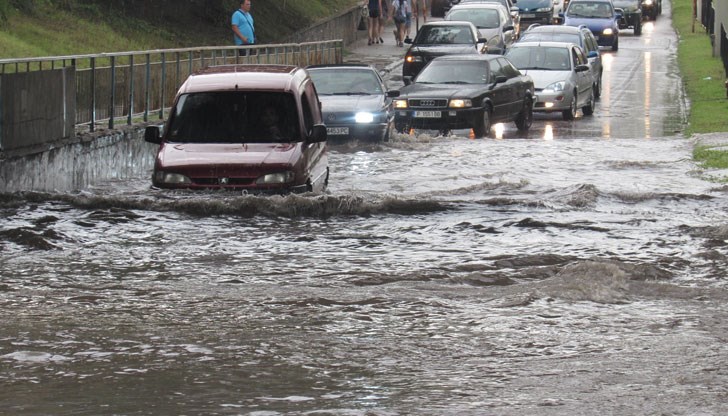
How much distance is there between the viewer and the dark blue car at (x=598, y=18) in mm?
50969

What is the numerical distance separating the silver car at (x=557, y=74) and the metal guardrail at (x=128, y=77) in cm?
613

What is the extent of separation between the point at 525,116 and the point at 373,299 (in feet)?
59.0

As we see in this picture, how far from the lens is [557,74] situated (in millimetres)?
31031

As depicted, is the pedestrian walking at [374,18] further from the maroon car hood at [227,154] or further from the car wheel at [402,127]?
the maroon car hood at [227,154]

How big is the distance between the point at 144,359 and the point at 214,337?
0.77 metres

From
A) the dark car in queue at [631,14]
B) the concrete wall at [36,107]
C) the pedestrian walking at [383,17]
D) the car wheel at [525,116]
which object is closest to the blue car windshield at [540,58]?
the car wheel at [525,116]

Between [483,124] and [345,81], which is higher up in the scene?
[345,81]

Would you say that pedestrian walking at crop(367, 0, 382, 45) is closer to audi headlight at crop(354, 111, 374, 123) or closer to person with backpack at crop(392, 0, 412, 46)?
person with backpack at crop(392, 0, 412, 46)

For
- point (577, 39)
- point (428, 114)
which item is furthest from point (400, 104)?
point (577, 39)

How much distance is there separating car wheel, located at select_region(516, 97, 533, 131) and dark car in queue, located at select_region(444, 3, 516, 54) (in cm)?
1334

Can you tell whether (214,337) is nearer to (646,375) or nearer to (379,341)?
(379,341)

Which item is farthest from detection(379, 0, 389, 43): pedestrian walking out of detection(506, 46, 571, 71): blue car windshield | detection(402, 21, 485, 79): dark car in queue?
detection(506, 46, 571, 71): blue car windshield

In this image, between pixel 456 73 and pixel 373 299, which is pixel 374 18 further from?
pixel 373 299

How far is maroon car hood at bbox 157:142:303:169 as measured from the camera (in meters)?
15.5
